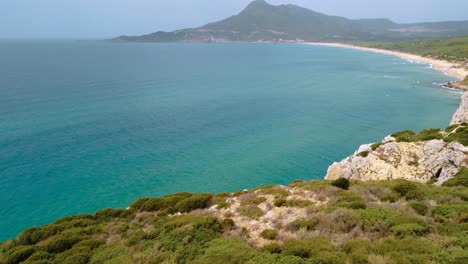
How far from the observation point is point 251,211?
21.3m

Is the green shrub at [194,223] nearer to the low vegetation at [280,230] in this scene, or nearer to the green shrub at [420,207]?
the low vegetation at [280,230]

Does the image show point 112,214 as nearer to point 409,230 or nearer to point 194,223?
point 194,223

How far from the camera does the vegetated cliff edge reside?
2761 centimetres

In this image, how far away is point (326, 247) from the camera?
48.1ft

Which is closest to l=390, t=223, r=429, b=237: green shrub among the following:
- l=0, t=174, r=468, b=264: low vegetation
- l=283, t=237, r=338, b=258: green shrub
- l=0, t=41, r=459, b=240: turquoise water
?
l=0, t=174, r=468, b=264: low vegetation

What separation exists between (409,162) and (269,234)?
20.7m

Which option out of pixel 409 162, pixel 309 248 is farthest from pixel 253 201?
pixel 409 162

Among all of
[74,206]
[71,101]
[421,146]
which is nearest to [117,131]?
[74,206]

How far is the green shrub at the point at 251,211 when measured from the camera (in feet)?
67.9

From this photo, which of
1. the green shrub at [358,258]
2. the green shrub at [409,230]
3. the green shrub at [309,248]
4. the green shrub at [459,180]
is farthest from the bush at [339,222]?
the green shrub at [459,180]

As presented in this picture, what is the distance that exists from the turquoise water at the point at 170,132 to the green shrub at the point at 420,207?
2673cm

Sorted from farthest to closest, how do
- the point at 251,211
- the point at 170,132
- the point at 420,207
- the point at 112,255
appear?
the point at 170,132 < the point at 251,211 < the point at 420,207 < the point at 112,255

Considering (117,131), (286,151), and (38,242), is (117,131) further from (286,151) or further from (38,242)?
(38,242)

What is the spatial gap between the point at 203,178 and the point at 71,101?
65.6 metres
